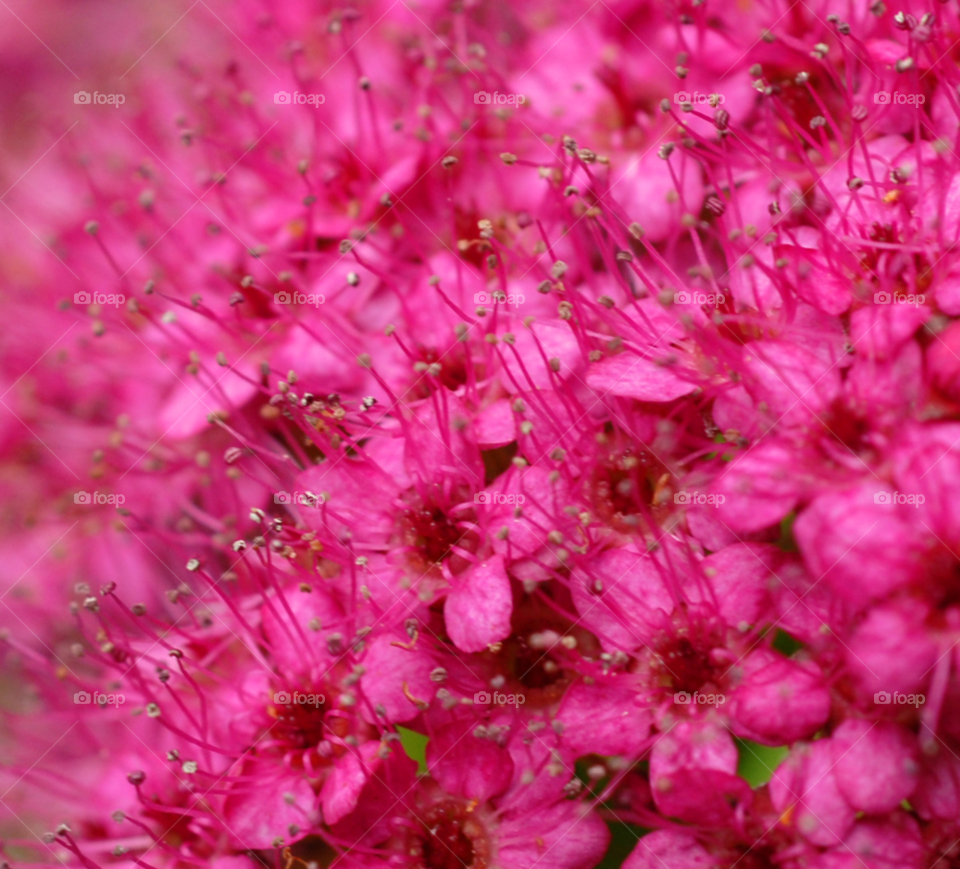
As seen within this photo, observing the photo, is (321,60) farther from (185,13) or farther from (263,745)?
(263,745)

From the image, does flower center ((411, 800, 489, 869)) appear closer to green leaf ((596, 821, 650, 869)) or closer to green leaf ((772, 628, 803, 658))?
green leaf ((596, 821, 650, 869))

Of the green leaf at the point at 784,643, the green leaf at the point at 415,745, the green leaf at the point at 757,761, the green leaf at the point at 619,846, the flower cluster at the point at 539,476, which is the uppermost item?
the flower cluster at the point at 539,476

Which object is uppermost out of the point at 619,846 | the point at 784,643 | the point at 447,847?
the point at 784,643

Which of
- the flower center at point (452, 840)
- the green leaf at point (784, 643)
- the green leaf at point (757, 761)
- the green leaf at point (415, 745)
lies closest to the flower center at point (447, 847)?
the flower center at point (452, 840)

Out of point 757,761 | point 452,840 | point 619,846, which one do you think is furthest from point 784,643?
point 452,840

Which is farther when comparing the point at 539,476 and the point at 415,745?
the point at 415,745

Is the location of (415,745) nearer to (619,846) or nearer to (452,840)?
(452,840)

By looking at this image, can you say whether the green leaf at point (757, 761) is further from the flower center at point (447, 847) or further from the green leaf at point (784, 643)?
the flower center at point (447, 847)
